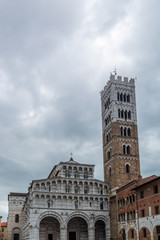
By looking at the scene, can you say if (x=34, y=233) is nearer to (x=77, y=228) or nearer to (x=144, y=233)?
(x=77, y=228)

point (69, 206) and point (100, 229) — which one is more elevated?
point (69, 206)

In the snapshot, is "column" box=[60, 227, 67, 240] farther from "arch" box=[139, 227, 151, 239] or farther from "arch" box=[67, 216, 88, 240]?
"arch" box=[139, 227, 151, 239]

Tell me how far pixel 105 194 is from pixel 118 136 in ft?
39.2

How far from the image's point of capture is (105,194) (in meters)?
55.9

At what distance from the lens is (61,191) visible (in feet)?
174

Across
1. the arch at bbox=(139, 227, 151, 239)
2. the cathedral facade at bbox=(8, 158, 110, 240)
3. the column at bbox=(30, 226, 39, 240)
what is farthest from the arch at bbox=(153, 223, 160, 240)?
the column at bbox=(30, 226, 39, 240)

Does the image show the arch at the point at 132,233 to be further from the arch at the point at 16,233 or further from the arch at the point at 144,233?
the arch at the point at 16,233

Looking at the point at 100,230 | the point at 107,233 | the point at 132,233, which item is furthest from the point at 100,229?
the point at 132,233

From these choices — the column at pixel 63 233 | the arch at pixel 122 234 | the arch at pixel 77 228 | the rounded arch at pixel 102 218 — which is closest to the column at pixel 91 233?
the rounded arch at pixel 102 218

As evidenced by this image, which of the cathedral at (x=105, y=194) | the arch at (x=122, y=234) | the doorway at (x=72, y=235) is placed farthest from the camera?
the doorway at (x=72, y=235)

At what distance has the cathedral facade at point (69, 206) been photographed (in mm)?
50656

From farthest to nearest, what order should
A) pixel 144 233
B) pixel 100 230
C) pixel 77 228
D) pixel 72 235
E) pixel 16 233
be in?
pixel 16 233
pixel 100 230
pixel 77 228
pixel 72 235
pixel 144 233

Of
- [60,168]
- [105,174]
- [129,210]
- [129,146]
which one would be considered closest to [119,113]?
[129,146]

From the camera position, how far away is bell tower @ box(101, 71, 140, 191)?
→ 55.4 m
